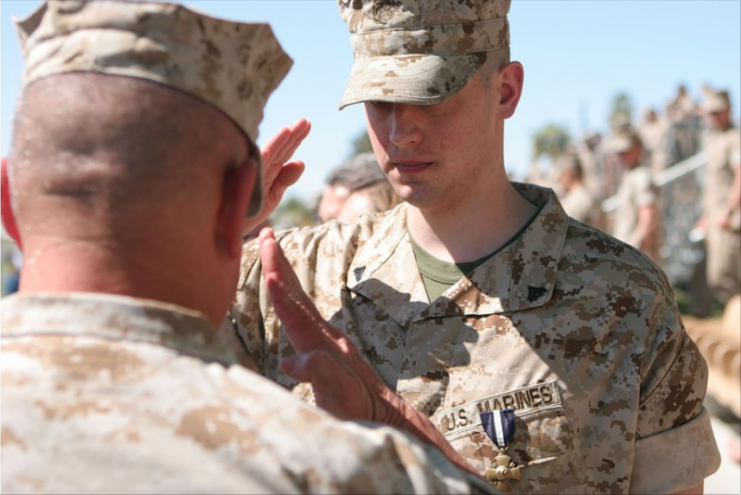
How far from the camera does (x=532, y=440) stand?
262cm

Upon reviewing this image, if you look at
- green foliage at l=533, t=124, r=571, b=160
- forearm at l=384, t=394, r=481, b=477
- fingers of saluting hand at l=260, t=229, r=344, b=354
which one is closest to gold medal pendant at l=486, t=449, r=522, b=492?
forearm at l=384, t=394, r=481, b=477

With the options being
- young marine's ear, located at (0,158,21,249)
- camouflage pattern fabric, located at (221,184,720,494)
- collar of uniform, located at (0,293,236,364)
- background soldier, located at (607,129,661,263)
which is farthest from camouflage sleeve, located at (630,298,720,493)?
background soldier, located at (607,129,661,263)

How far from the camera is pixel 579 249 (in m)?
2.84

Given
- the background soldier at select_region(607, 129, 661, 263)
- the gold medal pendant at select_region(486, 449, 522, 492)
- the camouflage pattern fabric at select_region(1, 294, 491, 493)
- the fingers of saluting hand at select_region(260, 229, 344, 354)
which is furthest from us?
the background soldier at select_region(607, 129, 661, 263)

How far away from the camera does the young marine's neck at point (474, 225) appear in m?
2.93

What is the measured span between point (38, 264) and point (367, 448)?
614 millimetres

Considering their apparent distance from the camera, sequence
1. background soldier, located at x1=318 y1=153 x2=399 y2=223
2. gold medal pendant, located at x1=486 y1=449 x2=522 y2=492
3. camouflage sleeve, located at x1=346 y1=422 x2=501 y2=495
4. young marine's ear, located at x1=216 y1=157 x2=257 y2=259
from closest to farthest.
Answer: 1. camouflage sleeve, located at x1=346 y1=422 x2=501 y2=495
2. young marine's ear, located at x1=216 y1=157 x2=257 y2=259
3. gold medal pendant, located at x1=486 y1=449 x2=522 y2=492
4. background soldier, located at x1=318 y1=153 x2=399 y2=223

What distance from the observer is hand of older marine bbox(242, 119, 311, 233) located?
108 inches

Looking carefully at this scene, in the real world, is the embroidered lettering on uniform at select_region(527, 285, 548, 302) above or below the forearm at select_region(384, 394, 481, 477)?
below

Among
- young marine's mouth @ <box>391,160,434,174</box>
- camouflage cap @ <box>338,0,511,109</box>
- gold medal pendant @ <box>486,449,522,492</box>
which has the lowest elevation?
gold medal pendant @ <box>486,449,522,492</box>

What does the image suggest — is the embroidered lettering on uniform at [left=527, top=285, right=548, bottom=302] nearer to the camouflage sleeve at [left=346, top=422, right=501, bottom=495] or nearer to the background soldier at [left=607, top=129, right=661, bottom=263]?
the camouflage sleeve at [left=346, top=422, right=501, bottom=495]

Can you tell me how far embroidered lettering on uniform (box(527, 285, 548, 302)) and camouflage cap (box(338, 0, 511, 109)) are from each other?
611 millimetres

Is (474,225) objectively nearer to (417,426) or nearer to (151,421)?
(417,426)

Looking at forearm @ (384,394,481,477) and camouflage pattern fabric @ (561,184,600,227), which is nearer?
forearm @ (384,394,481,477)
